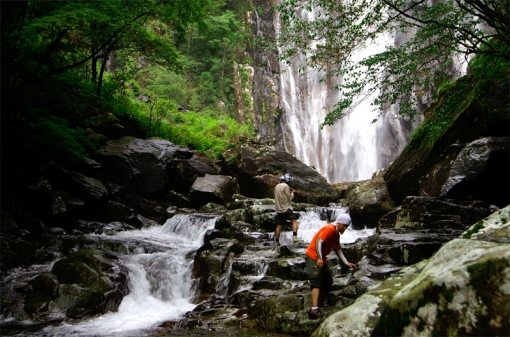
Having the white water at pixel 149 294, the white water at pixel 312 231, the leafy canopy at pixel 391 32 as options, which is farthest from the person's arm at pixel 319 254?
the white water at pixel 312 231

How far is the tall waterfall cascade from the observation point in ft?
102

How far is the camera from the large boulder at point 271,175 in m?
16.7

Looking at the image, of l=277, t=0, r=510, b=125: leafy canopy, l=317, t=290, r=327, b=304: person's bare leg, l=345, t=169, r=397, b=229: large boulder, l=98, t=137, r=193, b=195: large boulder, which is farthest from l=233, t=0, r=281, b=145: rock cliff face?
l=317, t=290, r=327, b=304: person's bare leg

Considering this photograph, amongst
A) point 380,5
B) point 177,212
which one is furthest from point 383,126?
point 380,5

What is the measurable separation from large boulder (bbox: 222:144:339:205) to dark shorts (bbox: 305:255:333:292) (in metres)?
10.7

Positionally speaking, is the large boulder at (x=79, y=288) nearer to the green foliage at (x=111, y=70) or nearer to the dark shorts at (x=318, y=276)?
the dark shorts at (x=318, y=276)

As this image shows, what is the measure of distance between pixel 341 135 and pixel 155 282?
2694cm

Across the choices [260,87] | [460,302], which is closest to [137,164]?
[460,302]

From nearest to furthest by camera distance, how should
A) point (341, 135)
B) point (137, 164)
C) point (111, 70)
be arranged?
point (137, 164) → point (111, 70) → point (341, 135)

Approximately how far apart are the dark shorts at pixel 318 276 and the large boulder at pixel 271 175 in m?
10.7

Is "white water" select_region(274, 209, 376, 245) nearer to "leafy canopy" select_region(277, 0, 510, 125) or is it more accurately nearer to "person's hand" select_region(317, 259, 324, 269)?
"leafy canopy" select_region(277, 0, 510, 125)

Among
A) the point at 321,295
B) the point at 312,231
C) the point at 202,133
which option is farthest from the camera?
the point at 202,133

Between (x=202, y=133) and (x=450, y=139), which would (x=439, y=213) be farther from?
(x=202, y=133)

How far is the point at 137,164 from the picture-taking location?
49.6ft
